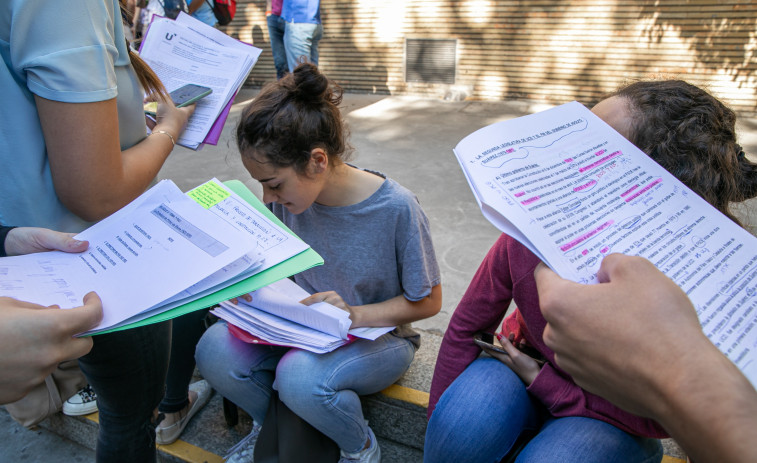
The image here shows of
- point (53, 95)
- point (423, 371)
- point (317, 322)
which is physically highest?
point (53, 95)

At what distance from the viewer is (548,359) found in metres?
1.40

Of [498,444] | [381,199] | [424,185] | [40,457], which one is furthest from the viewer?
[424,185]

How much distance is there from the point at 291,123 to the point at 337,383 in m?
0.82

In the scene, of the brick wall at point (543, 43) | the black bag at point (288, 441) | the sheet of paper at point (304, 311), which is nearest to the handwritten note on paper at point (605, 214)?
the sheet of paper at point (304, 311)

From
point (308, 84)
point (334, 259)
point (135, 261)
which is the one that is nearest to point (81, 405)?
point (334, 259)

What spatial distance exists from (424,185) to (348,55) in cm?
392

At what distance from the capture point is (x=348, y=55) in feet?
24.1

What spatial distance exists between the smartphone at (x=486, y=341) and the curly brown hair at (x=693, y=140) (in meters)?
0.65

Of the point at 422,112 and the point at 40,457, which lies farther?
the point at 422,112

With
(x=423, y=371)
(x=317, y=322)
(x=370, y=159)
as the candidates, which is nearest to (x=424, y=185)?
(x=370, y=159)

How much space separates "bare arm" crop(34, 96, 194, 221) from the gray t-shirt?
634mm

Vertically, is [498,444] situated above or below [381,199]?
below

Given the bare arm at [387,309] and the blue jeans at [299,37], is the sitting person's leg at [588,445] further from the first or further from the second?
the blue jeans at [299,37]

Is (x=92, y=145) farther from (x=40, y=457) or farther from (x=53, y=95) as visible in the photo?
(x=40, y=457)
